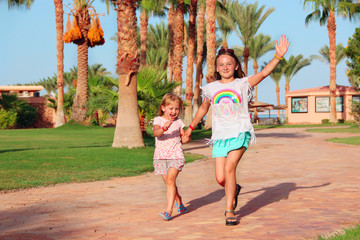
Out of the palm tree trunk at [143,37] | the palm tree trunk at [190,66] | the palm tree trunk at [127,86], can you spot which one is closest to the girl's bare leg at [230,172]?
the palm tree trunk at [127,86]

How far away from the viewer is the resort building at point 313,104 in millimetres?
48562

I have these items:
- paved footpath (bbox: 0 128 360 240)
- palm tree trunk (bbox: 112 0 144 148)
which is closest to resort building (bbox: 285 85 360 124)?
palm tree trunk (bbox: 112 0 144 148)

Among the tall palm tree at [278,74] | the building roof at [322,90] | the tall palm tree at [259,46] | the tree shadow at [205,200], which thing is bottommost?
the tree shadow at [205,200]

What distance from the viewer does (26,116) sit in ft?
132

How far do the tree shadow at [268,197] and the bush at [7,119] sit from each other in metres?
30.6

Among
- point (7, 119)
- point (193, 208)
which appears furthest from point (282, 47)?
point (7, 119)

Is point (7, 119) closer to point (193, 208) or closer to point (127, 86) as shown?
point (127, 86)

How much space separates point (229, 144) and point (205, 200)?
1.92m

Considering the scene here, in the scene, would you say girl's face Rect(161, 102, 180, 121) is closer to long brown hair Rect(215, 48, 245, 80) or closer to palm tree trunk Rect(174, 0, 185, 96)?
long brown hair Rect(215, 48, 245, 80)

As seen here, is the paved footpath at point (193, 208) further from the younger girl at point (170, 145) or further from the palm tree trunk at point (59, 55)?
the palm tree trunk at point (59, 55)

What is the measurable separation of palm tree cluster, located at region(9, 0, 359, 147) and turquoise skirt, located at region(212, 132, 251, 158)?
33.2 feet

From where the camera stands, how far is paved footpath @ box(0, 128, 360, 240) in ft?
16.4

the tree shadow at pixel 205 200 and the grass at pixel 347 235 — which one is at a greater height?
the grass at pixel 347 235

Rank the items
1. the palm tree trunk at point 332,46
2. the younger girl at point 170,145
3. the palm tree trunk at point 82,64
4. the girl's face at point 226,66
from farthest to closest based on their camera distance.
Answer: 1. the palm tree trunk at point 332,46
2. the palm tree trunk at point 82,64
3. the younger girl at point 170,145
4. the girl's face at point 226,66
